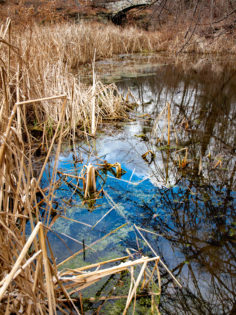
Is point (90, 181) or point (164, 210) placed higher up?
point (90, 181)

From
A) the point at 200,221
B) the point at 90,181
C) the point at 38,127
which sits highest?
the point at 38,127

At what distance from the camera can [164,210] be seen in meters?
1.61

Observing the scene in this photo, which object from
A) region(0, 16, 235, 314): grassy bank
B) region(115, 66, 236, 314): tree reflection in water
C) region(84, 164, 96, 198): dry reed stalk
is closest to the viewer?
region(0, 16, 235, 314): grassy bank

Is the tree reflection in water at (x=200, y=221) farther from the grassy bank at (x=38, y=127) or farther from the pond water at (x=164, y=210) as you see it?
the grassy bank at (x=38, y=127)

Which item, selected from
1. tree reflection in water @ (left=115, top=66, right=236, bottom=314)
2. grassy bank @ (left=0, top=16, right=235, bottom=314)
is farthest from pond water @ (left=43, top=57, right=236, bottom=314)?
grassy bank @ (left=0, top=16, right=235, bottom=314)

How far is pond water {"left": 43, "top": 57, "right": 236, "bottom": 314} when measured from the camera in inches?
43.6

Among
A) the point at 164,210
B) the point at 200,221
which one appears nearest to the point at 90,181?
the point at 164,210

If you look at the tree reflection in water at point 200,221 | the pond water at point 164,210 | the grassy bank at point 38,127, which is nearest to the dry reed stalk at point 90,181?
the pond water at point 164,210

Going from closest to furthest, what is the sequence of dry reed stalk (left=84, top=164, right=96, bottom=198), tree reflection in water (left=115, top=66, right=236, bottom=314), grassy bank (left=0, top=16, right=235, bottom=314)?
grassy bank (left=0, top=16, right=235, bottom=314) → tree reflection in water (left=115, top=66, right=236, bottom=314) → dry reed stalk (left=84, top=164, right=96, bottom=198)

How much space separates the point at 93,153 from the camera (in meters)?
2.48

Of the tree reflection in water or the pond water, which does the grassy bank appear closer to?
the pond water

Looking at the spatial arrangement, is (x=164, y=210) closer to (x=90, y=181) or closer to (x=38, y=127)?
(x=90, y=181)

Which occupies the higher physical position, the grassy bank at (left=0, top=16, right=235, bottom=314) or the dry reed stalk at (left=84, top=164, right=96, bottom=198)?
the grassy bank at (left=0, top=16, right=235, bottom=314)

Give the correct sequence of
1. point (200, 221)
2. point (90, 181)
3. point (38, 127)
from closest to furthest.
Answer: point (200, 221) → point (90, 181) → point (38, 127)
